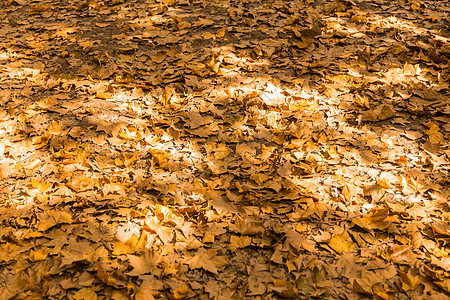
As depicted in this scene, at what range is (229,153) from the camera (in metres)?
2.87

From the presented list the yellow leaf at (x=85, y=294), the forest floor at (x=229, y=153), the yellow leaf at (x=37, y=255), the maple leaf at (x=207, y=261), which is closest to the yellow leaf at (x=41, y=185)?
the forest floor at (x=229, y=153)

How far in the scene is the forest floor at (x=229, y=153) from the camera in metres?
2.13

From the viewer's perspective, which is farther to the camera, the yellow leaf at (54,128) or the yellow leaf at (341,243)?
the yellow leaf at (54,128)

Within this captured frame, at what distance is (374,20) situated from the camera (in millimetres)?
4281

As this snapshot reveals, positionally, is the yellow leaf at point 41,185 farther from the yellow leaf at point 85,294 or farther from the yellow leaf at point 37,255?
the yellow leaf at point 85,294

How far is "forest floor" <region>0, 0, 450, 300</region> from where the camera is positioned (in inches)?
83.9

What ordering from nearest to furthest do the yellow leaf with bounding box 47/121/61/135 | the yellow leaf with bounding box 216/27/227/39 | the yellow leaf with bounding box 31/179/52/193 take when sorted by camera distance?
the yellow leaf with bounding box 31/179/52/193
the yellow leaf with bounding box 47/121/61/135
the yellow leaf with bounding box 216/27/227/39

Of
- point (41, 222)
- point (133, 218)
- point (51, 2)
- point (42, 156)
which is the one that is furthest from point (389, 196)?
point (51, 2)

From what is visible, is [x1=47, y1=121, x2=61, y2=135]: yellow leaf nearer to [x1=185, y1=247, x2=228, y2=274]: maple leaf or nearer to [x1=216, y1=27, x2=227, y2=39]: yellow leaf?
[x1=185, y1=247, x2=228, y2=274]: maple leaf

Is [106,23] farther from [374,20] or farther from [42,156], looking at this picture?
[374,20]

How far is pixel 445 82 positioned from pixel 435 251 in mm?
1894

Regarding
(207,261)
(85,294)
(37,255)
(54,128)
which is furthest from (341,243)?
(54,128)

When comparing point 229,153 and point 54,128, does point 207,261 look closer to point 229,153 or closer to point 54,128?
point 229,153

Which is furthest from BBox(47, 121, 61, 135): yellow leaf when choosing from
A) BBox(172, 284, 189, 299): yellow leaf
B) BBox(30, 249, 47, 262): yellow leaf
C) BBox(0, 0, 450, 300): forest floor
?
BBox(172, 284, 189, 299): yellow leaf
